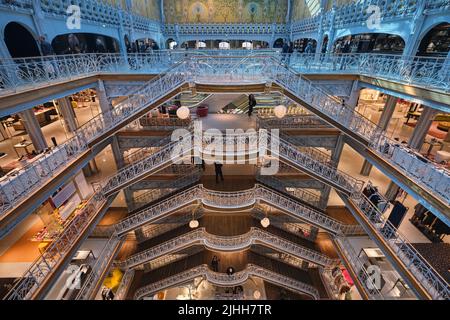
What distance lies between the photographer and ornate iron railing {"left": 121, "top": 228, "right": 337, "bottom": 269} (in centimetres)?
1148

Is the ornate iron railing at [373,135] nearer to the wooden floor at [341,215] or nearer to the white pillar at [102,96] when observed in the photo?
the wooden floor at [341,215]

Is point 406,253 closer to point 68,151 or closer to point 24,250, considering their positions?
point 68,151

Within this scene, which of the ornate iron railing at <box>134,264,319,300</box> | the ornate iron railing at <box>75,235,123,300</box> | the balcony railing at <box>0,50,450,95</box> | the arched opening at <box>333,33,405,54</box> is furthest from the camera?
the ornate iron railing at <box>134,264,319,300</box>

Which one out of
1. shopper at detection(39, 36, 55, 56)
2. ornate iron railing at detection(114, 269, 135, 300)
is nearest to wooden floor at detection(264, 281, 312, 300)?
ornate iron railing at detection(114, 269, 135, 300)

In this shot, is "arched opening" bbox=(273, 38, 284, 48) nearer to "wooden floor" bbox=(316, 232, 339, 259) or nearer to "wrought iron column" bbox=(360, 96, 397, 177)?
"wrought iron column" bbox=(360, 96, 397, 177)

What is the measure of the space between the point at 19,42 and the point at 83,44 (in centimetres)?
520

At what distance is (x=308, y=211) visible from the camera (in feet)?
37.0

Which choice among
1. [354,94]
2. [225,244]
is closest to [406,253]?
[354,94]

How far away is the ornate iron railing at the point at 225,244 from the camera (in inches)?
452

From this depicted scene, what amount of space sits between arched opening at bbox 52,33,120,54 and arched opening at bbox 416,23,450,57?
16443mm

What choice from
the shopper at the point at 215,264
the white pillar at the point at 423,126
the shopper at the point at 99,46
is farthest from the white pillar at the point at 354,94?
the shopper at the point at 99,46

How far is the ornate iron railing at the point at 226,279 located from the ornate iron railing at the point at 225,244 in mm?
1731

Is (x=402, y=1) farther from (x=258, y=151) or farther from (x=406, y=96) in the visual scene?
(x=258, y=151)

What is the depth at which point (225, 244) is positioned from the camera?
11.5 meters
